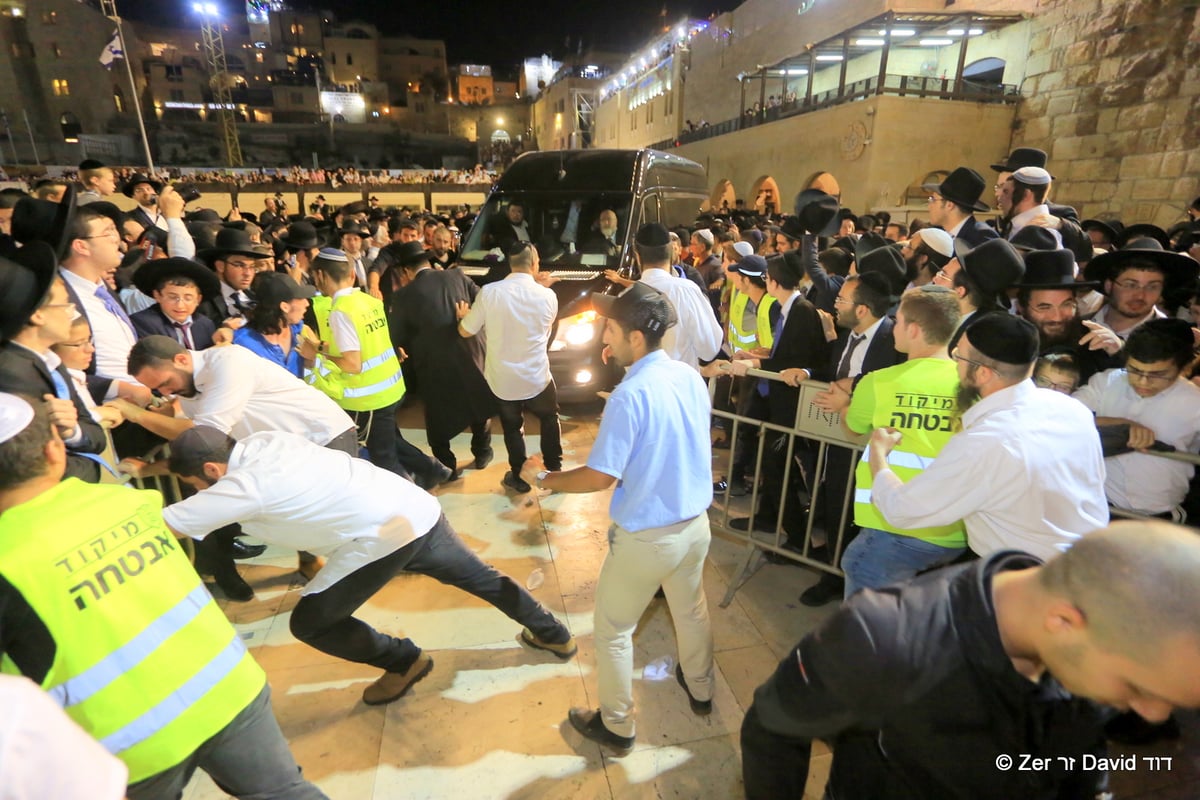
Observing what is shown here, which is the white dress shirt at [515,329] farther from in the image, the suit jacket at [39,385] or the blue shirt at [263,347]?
the suit jacket at [39,385]

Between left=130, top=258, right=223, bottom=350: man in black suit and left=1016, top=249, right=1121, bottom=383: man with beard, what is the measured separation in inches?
192

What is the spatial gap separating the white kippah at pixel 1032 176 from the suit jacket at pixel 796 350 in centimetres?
204

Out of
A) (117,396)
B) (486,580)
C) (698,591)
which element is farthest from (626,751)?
(117,396)

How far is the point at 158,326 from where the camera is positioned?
146 inches

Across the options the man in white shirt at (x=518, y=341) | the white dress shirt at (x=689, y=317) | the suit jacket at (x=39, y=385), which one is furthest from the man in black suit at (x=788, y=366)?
the suit jacket at (x=39, y=385)

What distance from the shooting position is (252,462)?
220cm

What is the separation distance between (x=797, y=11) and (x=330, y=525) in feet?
94.9

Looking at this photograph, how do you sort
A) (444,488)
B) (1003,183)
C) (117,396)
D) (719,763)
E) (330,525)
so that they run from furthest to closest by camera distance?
(444,488) → (1003,183) → (117,396) → (719,763) → (330,525)

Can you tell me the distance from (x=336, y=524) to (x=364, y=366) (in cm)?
196

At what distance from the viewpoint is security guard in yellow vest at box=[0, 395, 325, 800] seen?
54.2 inches

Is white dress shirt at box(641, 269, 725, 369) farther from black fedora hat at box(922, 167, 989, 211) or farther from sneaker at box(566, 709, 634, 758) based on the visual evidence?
sneaker at box(566, 709, 634, 758)

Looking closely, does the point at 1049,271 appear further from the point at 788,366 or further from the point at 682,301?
the point at 682,301

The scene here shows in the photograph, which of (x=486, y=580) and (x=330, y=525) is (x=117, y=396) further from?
(x=486, y=580)

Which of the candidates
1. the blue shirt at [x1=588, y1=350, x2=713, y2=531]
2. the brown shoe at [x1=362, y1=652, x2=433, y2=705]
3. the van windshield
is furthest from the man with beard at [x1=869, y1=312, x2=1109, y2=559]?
the van windshield
